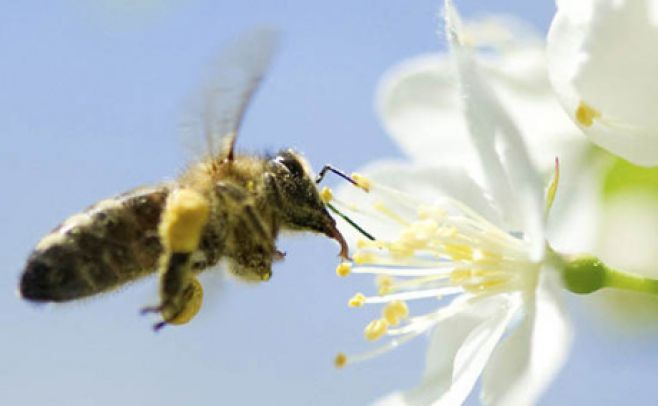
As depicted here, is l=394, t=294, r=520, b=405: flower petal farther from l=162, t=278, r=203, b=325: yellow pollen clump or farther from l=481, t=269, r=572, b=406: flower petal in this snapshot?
l=162, t=278, r=203, b=325: yellow pollen clump

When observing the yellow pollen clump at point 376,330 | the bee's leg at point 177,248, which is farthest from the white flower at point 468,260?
the bee's leg at point 177,248

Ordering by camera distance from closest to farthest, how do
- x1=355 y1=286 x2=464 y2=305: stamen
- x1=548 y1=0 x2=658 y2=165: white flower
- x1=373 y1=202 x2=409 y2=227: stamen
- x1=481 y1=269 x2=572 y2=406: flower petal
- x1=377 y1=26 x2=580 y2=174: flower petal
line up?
x1=481 y1=269 x2=572 y2=406: flower petal < x1=548 y1=0 x2=658 y2=165: white flower < x1=355 y1=286 x2=464 y2=305: stamen < x1=373 y1=202 x2=409 y2=227: stamen < x1=377 y1=26 x2=580 y2=174: flower petal

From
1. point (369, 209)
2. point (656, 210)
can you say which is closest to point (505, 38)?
point (656, 210)

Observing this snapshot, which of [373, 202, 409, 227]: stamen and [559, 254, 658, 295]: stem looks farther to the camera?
[373, 202, 409, 227]: stamen

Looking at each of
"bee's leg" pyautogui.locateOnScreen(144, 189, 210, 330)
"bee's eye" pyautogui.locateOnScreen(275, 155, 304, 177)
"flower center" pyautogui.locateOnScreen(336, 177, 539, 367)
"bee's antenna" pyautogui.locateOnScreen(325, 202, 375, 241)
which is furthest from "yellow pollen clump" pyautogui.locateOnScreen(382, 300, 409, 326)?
"bee's leg" pyautogui.locateOnScreen(144, 189, 210, 330)

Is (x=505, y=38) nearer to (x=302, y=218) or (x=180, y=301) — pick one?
(x=302, y=218)

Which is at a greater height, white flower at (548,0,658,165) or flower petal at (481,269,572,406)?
white flower at (548,0,658,165)

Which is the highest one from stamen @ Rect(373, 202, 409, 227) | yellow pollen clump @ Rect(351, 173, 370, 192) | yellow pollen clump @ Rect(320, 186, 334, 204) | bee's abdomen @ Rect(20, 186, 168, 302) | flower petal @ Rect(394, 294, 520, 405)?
bee's abdomen @ Rect(20, 186, 168, 302)

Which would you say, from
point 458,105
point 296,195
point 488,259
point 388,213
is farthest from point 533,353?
point 458,105
